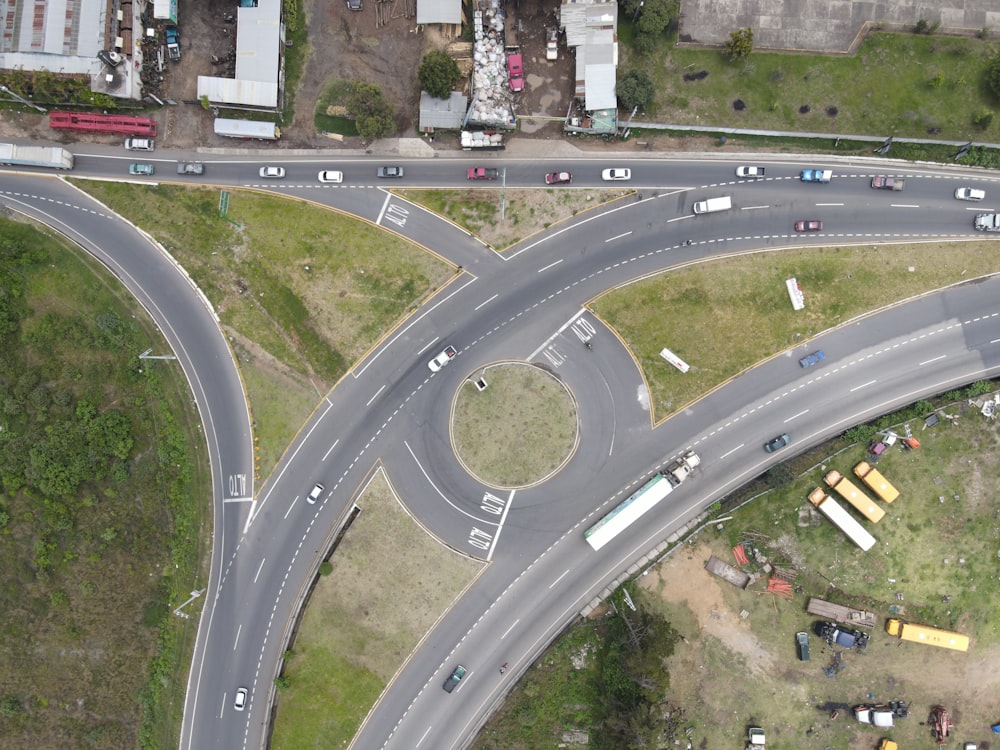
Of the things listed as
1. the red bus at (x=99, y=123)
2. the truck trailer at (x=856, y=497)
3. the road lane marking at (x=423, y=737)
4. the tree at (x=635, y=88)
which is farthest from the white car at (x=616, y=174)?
the road lane marking at (x=423, y=737)

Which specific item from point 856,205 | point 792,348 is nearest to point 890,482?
point 792,348

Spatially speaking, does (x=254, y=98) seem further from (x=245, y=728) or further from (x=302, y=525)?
(x=245, y=728)

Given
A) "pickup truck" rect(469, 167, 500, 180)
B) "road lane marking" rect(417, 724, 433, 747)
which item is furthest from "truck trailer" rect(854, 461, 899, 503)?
"road lane marking" rect(417, 724, 433, 747)

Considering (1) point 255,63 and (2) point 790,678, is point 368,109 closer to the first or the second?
(1) point 255,63

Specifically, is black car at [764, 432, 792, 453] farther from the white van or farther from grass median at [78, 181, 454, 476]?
grass median at [78, 181, 454, 476]

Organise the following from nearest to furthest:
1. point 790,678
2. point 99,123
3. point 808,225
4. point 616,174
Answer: point 790,678, point 808,225, point 616,174, point 99,123

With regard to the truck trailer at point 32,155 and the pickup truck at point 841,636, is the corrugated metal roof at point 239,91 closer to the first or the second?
the truck trailer at point 32,155

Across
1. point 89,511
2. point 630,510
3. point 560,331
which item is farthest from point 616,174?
point 89,511
